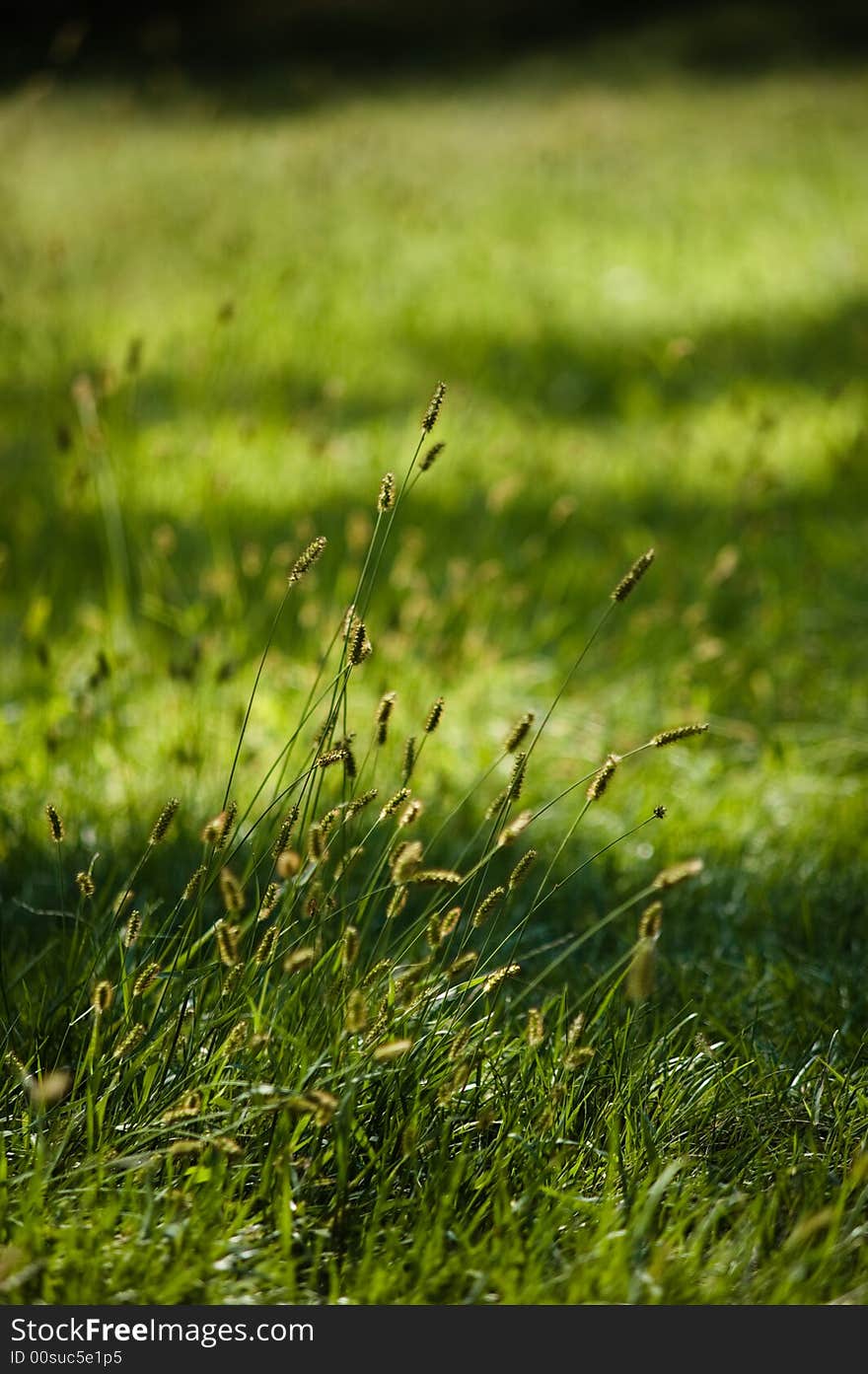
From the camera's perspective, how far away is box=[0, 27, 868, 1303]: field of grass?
4.55 feet

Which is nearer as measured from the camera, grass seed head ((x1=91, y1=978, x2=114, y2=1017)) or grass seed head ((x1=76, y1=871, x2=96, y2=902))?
grass seed head ((x1=91, y1=978, x2=114, y2=1017))

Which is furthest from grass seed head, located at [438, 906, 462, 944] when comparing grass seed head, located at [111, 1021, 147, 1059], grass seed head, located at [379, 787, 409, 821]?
grass seed head, located at [111, 1021, 147, 1059]

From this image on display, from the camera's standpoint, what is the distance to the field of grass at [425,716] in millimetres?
1387

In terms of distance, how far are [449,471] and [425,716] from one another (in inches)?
60.8

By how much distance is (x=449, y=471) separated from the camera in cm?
411

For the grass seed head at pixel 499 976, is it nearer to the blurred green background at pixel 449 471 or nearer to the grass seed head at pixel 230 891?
the grass seed head at pixel 230 891

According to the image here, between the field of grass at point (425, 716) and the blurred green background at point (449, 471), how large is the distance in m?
0.02

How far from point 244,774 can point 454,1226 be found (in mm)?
1365

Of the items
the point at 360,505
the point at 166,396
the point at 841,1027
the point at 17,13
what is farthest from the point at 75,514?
the point at 17,13

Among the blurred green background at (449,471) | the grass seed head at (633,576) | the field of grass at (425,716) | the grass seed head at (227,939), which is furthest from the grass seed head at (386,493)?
the blurred green background at (449,471)

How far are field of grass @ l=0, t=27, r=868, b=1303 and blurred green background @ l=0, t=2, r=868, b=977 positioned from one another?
0.02m

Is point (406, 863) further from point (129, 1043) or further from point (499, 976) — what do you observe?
point (129, 1043)

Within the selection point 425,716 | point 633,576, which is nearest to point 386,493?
point 633,576

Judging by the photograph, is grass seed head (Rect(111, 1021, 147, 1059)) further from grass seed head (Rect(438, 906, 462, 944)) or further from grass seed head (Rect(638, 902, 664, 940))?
grass seed head (Rect(638, 902, 664, 940))
